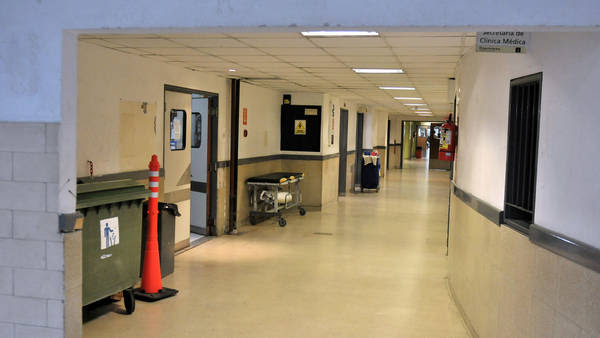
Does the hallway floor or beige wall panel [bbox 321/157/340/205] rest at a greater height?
beige wall panel [bbox 321/157/340/205]

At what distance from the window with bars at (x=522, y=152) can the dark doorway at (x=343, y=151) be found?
33.1 feet

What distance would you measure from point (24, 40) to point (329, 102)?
8906mm

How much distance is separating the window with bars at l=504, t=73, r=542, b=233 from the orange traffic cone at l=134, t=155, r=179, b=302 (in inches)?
118

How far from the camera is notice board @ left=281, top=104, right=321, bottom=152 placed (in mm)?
11203

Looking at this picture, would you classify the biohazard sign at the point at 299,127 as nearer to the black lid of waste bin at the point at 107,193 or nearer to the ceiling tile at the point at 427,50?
the ceiling tile at the point at 427,50

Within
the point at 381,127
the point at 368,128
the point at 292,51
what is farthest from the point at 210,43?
the point at 381,127

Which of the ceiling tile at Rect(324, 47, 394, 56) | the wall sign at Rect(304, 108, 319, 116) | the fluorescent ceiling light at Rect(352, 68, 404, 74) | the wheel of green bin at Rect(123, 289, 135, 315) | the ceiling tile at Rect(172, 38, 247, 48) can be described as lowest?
the wheel of green bin at Rect(123, 289, 135, 315)

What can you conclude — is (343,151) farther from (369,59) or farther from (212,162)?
(369,59)

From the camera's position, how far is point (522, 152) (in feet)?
12.4

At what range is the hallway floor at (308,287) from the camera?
15.4 feet

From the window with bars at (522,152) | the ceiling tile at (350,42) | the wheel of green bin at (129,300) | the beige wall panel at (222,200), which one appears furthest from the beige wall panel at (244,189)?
the window with bars at (522,152)

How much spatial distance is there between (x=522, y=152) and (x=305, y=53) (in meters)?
2.58

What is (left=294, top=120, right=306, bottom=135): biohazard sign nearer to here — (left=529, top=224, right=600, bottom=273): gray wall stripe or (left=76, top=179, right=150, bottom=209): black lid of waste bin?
(left=76, top=179, right=150, bottom=209): black lid of waste bin

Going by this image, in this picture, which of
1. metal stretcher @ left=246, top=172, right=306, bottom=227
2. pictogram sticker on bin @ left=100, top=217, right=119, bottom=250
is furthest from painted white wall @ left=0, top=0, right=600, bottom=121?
metal stretcher @ left=246, top=172, right=306, bottom=227
